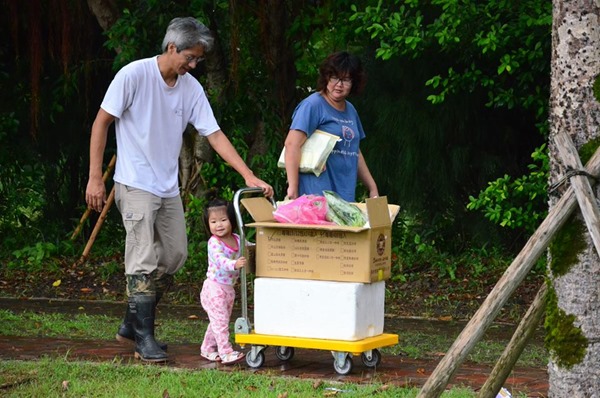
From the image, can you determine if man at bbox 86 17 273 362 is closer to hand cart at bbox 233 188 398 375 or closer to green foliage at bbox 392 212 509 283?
hand cart at bbox 233 188 398 375

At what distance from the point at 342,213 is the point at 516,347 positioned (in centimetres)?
165

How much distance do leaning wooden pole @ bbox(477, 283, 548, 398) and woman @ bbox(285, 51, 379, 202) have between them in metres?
2.18

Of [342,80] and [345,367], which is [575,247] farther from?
[342,80]

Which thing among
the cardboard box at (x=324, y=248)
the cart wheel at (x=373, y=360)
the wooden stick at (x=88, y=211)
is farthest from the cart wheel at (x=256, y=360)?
the wooden stick at (x=88, y=211)

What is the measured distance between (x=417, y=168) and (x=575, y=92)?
271 inches

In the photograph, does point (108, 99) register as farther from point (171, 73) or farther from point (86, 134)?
point (86, 134)

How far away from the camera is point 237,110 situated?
42.2 ft

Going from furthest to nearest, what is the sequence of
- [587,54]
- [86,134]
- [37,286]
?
[86,134] < [37,286] < [587,54]

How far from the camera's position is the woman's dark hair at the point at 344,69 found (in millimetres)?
7605

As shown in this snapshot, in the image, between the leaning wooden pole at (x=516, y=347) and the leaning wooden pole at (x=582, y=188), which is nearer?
the leaning wooden pole at (x=582, y=188)

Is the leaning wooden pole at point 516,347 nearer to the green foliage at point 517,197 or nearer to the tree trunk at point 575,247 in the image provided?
the tree trunk at point 575,247

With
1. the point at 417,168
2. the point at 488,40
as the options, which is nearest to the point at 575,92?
the point at 488,40

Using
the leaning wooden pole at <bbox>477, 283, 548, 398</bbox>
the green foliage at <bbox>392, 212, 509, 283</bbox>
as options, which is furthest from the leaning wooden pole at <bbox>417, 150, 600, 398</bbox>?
the green foliage at <bbox>392, 212, 509, 283</bbox>

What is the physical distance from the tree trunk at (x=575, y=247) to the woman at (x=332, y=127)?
218 cm
